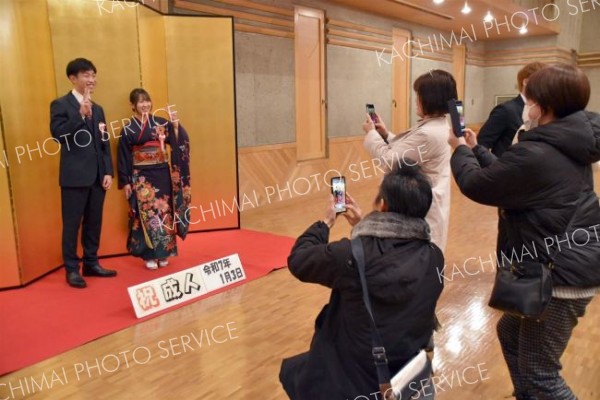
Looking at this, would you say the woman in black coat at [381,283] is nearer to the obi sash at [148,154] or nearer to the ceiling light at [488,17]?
the obi sash at [148,154]

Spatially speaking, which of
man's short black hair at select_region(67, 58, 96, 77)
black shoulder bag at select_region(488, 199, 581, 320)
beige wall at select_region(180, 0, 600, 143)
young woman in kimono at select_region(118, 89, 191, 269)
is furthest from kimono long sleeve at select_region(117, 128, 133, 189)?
black shoulder bag at select_region(488, 199, 581, 320)

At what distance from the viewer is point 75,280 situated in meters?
3.35

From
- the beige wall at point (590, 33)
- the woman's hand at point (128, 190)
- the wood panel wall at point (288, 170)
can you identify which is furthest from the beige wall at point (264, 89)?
the beige wall at point (590, 33)

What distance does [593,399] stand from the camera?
2068mm

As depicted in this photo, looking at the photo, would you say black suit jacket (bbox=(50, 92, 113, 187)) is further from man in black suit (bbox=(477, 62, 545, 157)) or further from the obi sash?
man in black suit (bbox=(477, 62, 545, 157))

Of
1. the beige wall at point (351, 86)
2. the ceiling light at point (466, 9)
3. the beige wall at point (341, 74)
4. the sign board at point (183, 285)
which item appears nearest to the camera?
the sign board at point (183, 285)

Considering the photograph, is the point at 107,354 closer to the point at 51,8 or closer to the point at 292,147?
the point at 51,8

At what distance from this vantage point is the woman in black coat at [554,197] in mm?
1420

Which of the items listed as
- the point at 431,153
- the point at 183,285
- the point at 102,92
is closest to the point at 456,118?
the point at 431,153

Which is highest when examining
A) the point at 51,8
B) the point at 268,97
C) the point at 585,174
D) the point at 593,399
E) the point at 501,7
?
the point at 501,7

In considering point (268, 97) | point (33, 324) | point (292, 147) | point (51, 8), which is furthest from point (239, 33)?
point (33, 324)

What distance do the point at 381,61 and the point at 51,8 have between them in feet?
18.4

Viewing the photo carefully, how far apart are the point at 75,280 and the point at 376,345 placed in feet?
8.81

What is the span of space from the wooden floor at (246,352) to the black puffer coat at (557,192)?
36.8 inches
